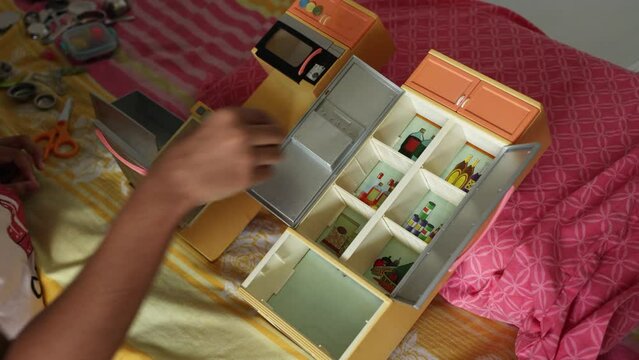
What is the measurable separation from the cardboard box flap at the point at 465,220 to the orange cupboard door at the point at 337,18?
1.03 feet

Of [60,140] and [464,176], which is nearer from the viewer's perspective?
A: [464,176]

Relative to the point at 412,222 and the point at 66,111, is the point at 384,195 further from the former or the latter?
the point at 66,111

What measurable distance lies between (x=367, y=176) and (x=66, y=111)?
0.71 m

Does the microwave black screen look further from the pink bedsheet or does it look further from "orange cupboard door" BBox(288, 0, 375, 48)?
the pink bedsheet

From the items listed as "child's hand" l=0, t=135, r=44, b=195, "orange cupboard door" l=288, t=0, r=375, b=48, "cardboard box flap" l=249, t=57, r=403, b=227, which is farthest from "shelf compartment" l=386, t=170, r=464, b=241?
"child's hand" l=0, t=135, r=44, b=195

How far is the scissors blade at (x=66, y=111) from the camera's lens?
1.39m

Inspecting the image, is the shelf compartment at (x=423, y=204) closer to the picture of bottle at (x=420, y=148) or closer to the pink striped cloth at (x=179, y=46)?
the picture of bottle at (x=420, y=148)

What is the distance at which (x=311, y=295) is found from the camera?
105 cm

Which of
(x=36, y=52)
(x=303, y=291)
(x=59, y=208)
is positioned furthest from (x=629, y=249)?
(x=36, y=52)

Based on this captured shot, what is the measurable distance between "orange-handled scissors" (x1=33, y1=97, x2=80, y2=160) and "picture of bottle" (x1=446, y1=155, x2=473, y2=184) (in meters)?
0.80

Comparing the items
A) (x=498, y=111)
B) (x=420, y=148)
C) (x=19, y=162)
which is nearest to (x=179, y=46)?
(x=19, y=162)

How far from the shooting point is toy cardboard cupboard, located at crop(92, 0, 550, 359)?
966 mm

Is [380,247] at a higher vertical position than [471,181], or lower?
lower

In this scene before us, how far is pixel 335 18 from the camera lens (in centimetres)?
110
